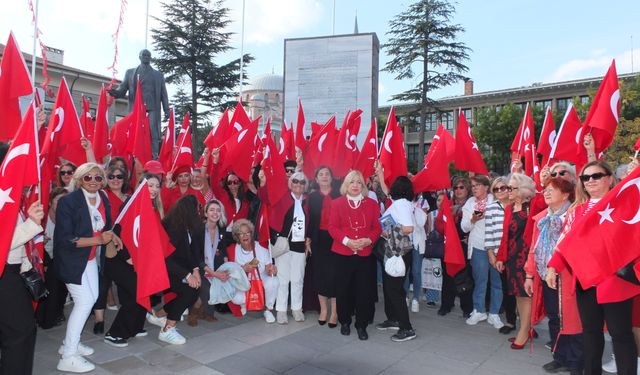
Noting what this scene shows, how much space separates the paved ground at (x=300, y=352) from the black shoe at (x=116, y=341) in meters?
0.05

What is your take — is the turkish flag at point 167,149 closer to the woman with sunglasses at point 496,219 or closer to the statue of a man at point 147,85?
the statue of a man at point 147,85

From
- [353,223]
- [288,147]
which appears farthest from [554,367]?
[288,147]

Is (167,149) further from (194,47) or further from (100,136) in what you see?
(194,47)

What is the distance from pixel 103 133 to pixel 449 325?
18.2 feet

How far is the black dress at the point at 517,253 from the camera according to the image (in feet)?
16.4

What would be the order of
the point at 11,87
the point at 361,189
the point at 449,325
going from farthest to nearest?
the point at 449,325
the point at 361,189
the point at 11,87

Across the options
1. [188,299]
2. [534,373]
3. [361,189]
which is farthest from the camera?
[361,189]

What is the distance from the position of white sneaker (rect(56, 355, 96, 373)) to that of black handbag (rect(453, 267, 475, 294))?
4292 mm

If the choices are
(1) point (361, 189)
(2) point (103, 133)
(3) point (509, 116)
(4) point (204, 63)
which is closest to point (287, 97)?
(4) point (204, 63)

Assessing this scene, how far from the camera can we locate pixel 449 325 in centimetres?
597

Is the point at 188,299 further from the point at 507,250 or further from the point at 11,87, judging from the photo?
the point at 507,250

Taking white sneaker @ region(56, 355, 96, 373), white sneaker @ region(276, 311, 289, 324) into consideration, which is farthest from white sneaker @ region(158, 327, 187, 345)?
white sneaker @ region(276, 311, 289, 324)

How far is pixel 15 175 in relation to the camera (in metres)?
3.12

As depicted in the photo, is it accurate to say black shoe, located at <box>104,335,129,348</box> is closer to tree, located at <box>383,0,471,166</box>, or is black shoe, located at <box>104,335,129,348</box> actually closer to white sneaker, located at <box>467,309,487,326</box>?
white sneaker, located at <box>467,309,487,326</box>
